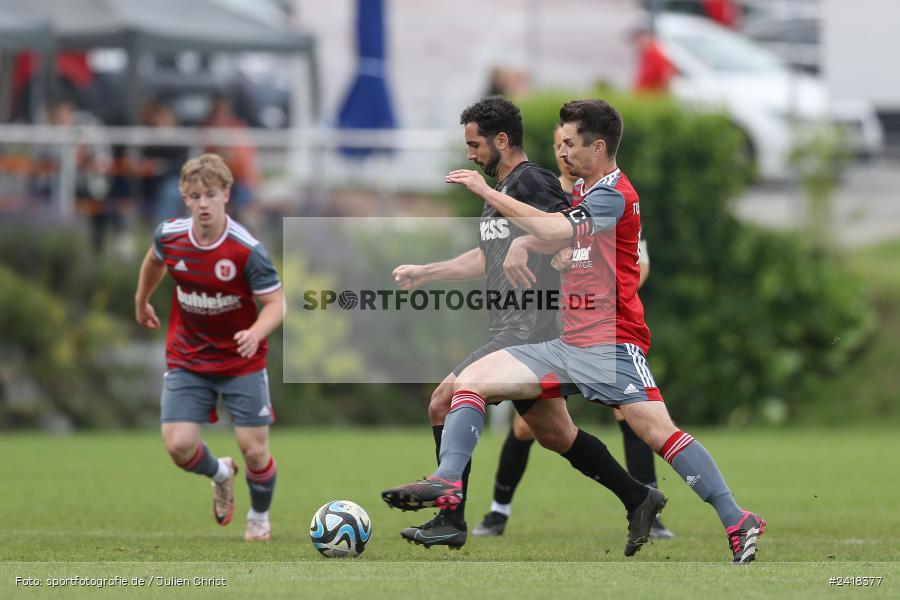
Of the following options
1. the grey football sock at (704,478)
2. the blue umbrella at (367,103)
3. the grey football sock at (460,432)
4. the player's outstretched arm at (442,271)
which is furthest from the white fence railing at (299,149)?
the grey football sock at (704,478)

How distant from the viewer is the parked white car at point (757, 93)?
1945 cm

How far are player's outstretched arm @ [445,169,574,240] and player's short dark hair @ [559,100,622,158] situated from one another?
519 mm

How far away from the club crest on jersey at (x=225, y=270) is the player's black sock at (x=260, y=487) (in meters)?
1.09

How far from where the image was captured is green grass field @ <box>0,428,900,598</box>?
21.2ft

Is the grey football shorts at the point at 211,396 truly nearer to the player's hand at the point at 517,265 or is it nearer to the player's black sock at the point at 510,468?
the player's black sock at the point at 510,468

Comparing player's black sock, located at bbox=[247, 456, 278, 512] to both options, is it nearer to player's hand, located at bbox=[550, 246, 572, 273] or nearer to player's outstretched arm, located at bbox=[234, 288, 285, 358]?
player's outstretched arm, located at bbox=[234, 288, 285, 358]

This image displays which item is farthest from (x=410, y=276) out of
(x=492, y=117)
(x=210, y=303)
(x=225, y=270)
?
(x=210, y=303)

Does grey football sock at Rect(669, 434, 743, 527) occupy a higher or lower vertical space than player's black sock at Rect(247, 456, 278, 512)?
higher

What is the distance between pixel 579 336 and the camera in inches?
291

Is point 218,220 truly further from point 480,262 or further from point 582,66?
point 582,66

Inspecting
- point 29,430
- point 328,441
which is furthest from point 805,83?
point 29,430

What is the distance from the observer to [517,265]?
7273 mm

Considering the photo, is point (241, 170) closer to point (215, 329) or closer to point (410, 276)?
point (215, 329)

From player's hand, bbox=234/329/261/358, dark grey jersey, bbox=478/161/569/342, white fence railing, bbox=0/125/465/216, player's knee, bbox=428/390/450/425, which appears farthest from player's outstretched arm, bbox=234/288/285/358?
white fence railing, bbox=0/125/465/216
